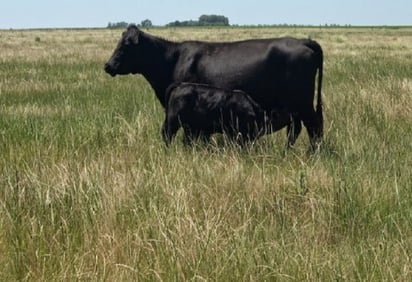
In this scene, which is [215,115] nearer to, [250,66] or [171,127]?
[171,127]

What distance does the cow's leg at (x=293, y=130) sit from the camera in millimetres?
7421

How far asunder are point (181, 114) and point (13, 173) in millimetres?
2833

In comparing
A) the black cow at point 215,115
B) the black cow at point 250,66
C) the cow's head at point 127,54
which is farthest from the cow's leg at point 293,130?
the cow's head at point 127,54

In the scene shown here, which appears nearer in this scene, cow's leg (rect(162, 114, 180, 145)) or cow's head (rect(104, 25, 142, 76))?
cow's leg (rect(162, 114, 180, 145))

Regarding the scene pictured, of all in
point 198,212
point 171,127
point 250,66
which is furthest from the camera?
point 250,66

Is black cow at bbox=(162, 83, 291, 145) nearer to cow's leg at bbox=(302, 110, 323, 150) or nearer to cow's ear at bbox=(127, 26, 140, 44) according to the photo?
cow's leg at bbox=(302, 110, 323, 150)

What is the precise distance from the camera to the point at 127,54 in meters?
8.72

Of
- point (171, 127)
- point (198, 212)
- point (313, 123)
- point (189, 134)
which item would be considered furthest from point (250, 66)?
point (198, 212)

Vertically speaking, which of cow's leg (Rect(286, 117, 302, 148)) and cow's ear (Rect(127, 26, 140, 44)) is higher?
cow's ear (Rect(127, 26, 140, 44))

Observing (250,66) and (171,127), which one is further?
(250,66)

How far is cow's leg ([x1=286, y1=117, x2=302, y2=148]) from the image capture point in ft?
24.3

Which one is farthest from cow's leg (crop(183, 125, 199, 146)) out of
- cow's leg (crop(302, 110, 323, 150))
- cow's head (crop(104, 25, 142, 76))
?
cow's head (crop(104, 25, 142, 76))

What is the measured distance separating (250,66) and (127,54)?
193 centimetres

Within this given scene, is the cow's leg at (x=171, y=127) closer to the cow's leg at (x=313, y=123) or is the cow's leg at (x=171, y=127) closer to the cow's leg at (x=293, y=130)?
the cow's leg at (x=293, y=130)
